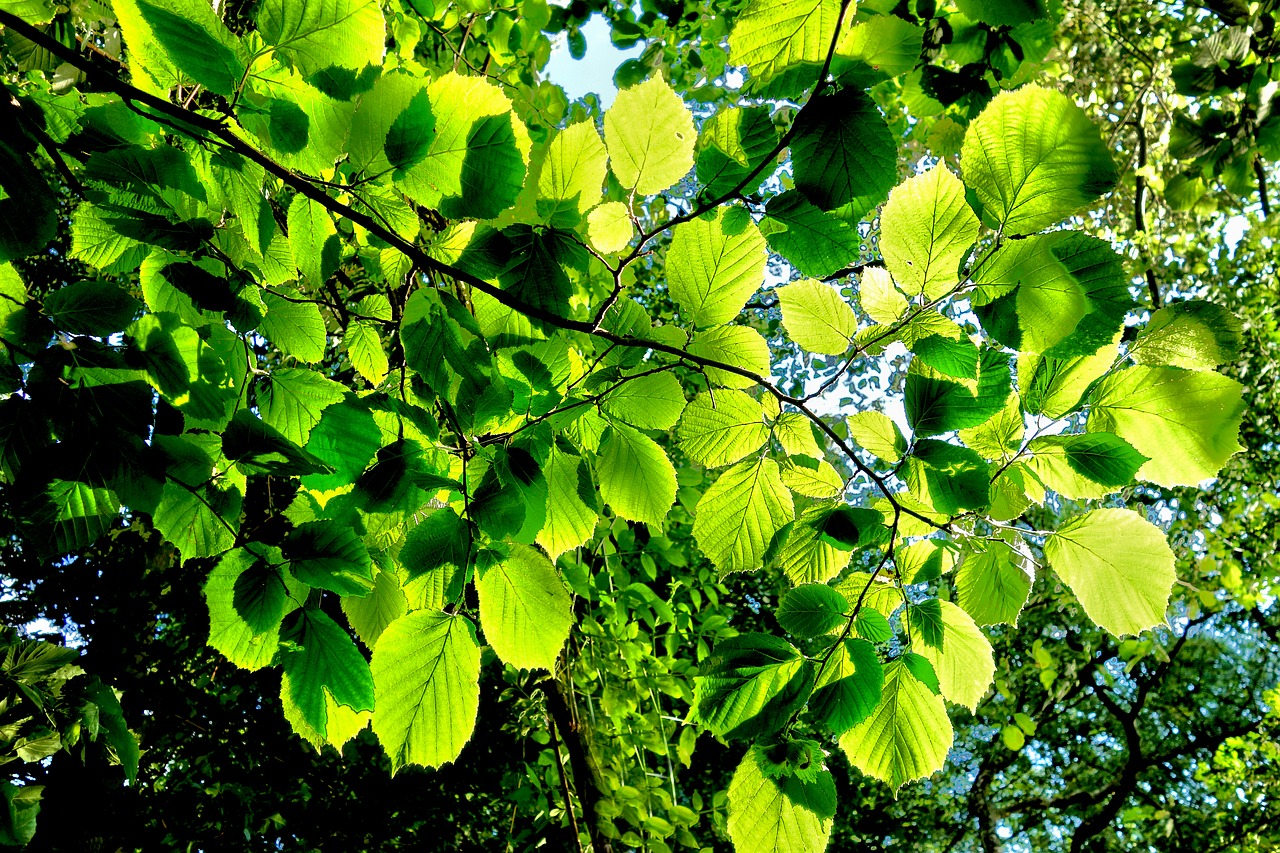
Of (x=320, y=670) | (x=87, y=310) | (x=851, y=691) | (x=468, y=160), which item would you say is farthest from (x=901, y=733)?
(x=87, y=310)

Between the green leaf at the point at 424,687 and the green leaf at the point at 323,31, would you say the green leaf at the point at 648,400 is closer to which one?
the green leaf at the point at 424,687

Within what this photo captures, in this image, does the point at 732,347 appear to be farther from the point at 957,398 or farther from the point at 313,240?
the point at 313,240

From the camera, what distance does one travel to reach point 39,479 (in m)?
0.57

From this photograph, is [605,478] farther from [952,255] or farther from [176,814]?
[176,814]

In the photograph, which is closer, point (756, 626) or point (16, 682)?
point (16, 682)

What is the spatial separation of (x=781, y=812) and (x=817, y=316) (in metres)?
0.44

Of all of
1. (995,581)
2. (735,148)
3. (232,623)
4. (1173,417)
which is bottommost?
(232,623)

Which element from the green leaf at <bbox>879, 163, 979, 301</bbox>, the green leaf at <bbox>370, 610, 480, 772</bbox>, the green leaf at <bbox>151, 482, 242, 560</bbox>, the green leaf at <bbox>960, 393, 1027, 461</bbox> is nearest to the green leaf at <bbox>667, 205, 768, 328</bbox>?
the green leaf at <bbox>879, 163, 979, 301</bbox>

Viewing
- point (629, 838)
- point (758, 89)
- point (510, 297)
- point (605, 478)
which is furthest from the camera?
point (629, 838)

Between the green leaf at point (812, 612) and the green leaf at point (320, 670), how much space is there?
0.36m

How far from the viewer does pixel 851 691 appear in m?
0.56

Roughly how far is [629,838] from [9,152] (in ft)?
6.78

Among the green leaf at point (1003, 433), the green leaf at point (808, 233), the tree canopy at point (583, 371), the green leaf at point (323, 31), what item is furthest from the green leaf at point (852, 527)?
the green leaf at point (323, 31)

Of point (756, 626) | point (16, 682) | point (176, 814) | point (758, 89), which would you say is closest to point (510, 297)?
point (758, 89)
